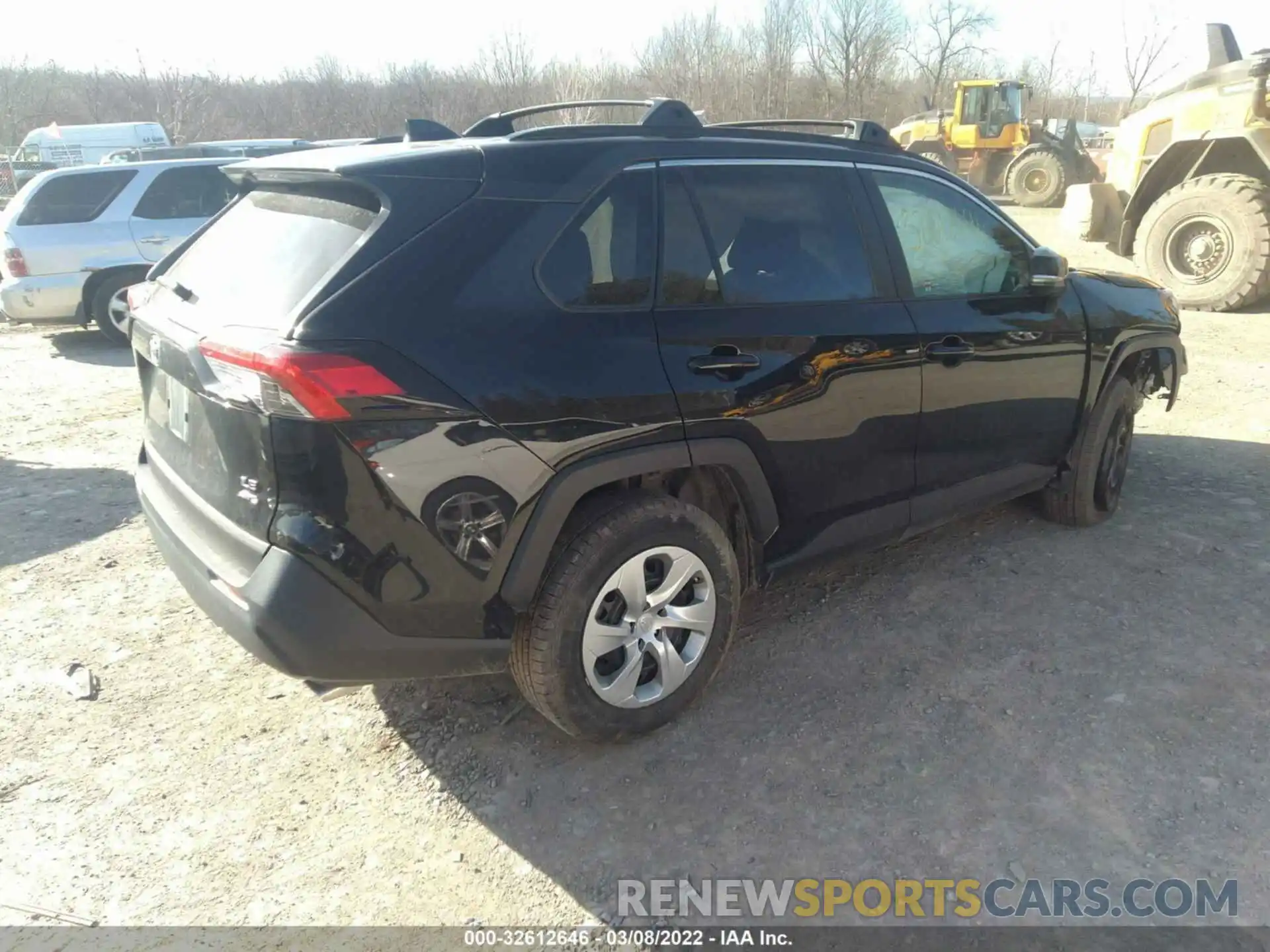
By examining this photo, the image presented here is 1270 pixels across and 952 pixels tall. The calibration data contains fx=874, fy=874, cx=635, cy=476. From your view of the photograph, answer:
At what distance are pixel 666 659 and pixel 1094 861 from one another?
1346 millimetres

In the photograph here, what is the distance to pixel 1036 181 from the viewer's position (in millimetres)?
21109

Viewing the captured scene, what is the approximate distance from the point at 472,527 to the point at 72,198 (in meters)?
8.85

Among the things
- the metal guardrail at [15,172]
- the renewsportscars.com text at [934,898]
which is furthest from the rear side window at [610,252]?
the metal guardrail at [15,172]

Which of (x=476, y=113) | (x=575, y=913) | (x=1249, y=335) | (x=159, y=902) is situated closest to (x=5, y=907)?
(x=159, y=902)

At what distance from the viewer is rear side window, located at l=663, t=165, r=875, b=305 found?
2871mm

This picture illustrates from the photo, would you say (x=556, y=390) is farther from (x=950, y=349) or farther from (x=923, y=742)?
(x=950, y=349)

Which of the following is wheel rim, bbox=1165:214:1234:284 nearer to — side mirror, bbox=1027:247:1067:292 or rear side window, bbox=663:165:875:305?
side mirror, bbox=1027:247:1067:292

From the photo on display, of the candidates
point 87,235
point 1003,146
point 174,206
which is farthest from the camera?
point 1003,146

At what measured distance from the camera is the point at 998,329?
3691 mm

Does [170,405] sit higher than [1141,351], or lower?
higher

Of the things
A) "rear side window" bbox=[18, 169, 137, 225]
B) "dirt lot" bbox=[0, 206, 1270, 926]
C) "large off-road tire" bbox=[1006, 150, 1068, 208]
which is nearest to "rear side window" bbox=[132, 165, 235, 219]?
"rear side window" bbox=[18, 169, 137, 225]

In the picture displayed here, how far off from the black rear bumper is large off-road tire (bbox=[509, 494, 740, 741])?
184 millimetres

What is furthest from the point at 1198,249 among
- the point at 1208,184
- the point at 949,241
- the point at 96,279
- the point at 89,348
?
the point at 89,348

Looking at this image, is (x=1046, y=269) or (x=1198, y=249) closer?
(x=1046, y=269)
